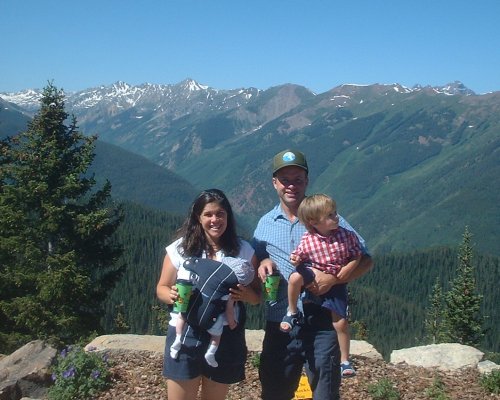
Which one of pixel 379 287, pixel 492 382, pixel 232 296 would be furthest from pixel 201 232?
pixel 379 287

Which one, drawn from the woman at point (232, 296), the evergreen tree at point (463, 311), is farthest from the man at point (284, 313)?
the evergreen tree at point (463, 311)

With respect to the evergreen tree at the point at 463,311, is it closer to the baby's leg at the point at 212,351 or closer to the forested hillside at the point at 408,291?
the baby's leg at the point at 212,351

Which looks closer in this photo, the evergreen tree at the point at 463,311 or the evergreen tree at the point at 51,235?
the evergreen tree at the point at 51,235

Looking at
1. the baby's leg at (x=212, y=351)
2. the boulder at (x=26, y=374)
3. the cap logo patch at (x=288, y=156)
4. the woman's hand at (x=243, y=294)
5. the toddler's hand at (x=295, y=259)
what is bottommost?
the boulder at (x=26, y=374)

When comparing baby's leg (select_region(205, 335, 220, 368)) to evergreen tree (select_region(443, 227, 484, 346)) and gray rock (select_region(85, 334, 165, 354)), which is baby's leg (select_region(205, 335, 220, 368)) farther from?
evergreen tree (select_region(443, 227, 484, 346))

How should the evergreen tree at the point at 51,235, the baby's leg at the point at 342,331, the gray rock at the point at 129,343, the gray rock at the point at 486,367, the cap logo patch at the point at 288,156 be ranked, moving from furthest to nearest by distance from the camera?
the evergreen tree at the point at 51,235
the gray rock at the point at 129,343
the gray rock at the point at 486,367
the baby's leg at the point at 342,331
the cap logo patch at the point at 288,156

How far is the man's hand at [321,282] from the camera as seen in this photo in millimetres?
5035

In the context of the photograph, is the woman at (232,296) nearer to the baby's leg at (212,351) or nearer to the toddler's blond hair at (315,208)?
the baby's leg at (212,351)

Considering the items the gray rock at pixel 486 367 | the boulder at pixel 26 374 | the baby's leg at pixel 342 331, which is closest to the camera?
the baby's leg at pixel 342 331

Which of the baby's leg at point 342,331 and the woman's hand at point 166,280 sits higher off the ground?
the woman's hand at point 166,280

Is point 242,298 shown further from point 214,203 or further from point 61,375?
point 61,375

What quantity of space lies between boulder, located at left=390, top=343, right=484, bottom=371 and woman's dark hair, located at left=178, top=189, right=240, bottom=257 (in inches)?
230

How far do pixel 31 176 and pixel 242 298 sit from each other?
15026 mm

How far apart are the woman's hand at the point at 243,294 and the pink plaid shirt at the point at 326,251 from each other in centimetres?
54
